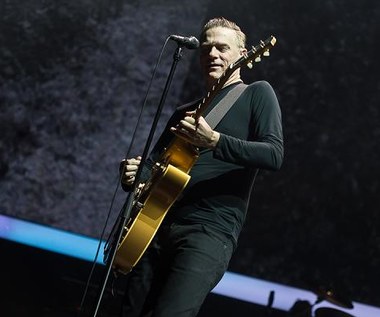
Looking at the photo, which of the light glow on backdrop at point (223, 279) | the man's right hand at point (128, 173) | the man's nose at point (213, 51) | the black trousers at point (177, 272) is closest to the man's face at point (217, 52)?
the man's nose at point (213, 51)

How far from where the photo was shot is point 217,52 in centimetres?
225

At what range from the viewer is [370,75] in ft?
14.7

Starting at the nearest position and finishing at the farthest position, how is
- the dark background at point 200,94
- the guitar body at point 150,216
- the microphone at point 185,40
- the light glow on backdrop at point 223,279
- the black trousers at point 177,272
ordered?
the black trousers at point 177,272 < the guitar body at point 150,216 < the microphone at point 185,40 < the light glow on backdrop at point 223,279 < the dark background at point 200,94

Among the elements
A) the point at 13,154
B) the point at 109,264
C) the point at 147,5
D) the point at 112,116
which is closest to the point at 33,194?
the point at 13,154

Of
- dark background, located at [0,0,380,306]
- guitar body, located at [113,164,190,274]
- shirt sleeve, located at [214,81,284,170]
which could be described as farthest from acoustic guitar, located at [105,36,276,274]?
dark background, located at [0,0,380,306]

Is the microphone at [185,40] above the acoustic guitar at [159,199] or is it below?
above

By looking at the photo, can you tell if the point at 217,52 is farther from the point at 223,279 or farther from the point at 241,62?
the point at 223,279

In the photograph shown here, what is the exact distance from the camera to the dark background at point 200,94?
4.25 m

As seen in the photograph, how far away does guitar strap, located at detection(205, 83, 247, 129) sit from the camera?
2078mm

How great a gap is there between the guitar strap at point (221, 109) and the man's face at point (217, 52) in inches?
6.0

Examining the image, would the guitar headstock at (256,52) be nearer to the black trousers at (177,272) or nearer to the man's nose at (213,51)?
the man's nose at (213,51)

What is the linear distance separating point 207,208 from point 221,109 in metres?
0.40

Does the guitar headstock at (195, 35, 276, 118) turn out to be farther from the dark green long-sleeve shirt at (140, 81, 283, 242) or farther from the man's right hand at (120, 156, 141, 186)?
the man's right hand at (120, 156, 141, 186)

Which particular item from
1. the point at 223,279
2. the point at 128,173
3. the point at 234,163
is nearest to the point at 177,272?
the point at 234,163
